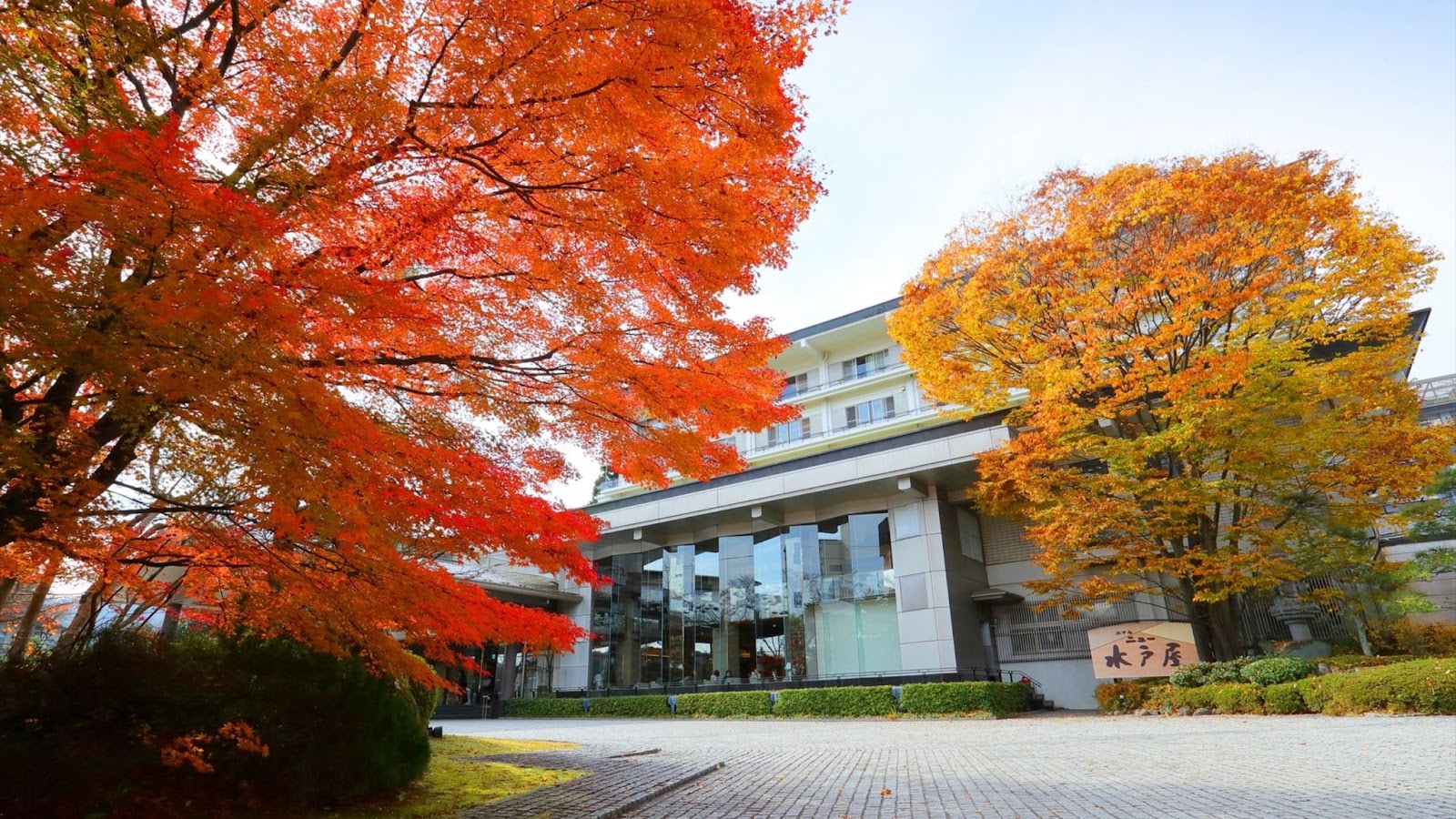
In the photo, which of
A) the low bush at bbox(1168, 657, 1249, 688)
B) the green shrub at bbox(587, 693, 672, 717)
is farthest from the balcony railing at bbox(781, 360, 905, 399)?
the low bush at bbox(1168, 657, 1249, 688)

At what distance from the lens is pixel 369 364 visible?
5.89 metres

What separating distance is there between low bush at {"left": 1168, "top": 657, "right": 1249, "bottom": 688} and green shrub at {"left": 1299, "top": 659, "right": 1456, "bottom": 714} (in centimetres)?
176

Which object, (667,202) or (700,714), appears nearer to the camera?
(667,202)

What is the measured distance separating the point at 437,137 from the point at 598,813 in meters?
5.31

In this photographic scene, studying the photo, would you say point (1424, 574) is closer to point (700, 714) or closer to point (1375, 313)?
point (1375, 313)

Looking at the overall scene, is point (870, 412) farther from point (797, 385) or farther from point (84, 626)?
point (84, 626)

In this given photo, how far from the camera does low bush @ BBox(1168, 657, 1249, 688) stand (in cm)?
1543

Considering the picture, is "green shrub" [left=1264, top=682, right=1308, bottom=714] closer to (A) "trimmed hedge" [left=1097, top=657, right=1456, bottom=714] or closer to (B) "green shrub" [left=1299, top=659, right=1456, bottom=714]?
(A) "trimmed hedge" [left=1097, top=657, right=1456, bottom=714]

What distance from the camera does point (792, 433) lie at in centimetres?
3269

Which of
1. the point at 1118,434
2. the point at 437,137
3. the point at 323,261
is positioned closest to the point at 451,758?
the point at 323,261

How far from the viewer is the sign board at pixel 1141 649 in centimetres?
1714

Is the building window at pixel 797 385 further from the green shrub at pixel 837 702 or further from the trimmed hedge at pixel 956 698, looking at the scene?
the trimmed hedge at pixel 956 698

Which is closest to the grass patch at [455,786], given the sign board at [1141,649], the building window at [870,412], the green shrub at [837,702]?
the green shrub at [837,702]

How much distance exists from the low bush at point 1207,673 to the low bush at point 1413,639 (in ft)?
15.2
